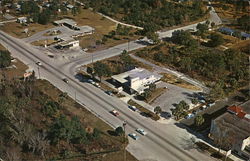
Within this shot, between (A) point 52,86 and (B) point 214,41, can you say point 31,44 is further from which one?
(B) point 214,41

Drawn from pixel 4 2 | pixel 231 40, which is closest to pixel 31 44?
pixel 4 2

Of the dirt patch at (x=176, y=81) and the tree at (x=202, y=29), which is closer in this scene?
the dirt patch at (x=176, y=81)

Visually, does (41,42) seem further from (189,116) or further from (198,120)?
(198,120)

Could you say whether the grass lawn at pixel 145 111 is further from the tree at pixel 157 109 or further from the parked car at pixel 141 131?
the parked car at pixel 141 131

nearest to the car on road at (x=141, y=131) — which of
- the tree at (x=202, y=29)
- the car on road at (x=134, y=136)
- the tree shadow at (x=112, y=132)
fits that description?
the car on road at (x=134, y=136)

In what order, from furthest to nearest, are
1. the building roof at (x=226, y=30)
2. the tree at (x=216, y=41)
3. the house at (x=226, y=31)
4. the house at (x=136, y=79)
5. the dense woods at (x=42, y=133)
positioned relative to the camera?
1. the building roof at (x=226, y=30)
2. the house at (x=226, y=31)
3. the tree at (x=216, y=41)
4. the house at (x=136, y=79)
5. the dense woods at (x=42, y=133)

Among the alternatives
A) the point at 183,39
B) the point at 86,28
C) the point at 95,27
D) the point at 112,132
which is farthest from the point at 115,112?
the point at 95,27
